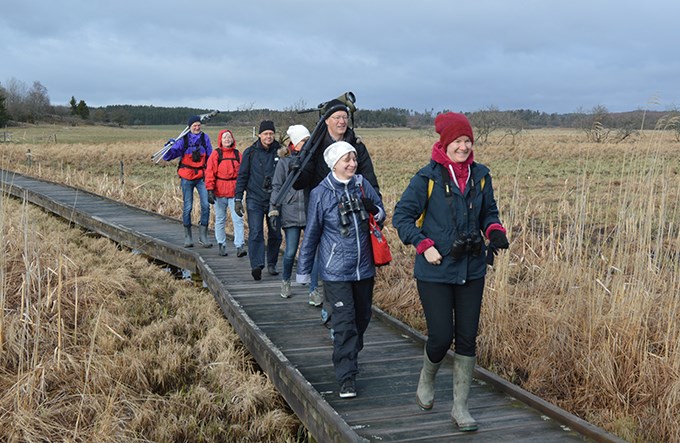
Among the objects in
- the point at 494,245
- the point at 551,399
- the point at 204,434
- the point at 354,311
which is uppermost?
the point at 494,245

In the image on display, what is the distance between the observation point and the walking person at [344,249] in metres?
4.60

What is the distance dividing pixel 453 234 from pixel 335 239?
1072 millimetres

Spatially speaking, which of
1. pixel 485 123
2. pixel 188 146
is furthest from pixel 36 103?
pixel 188 146

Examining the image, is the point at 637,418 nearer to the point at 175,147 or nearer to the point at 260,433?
the point at 260,433

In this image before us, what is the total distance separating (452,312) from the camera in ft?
13.1

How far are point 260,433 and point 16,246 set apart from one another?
576cm

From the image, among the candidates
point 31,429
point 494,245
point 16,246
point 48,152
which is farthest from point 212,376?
point 48,152

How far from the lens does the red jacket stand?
8.83 meters

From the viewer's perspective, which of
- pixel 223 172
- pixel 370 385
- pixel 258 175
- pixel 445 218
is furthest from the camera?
pixel 223 172

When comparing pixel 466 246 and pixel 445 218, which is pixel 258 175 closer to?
pixel 445 218

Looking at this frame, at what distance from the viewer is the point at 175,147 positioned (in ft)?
30.9

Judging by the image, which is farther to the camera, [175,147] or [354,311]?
[175,147]

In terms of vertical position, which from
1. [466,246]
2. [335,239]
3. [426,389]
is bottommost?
[426,389]

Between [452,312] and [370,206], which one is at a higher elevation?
[370,206]
